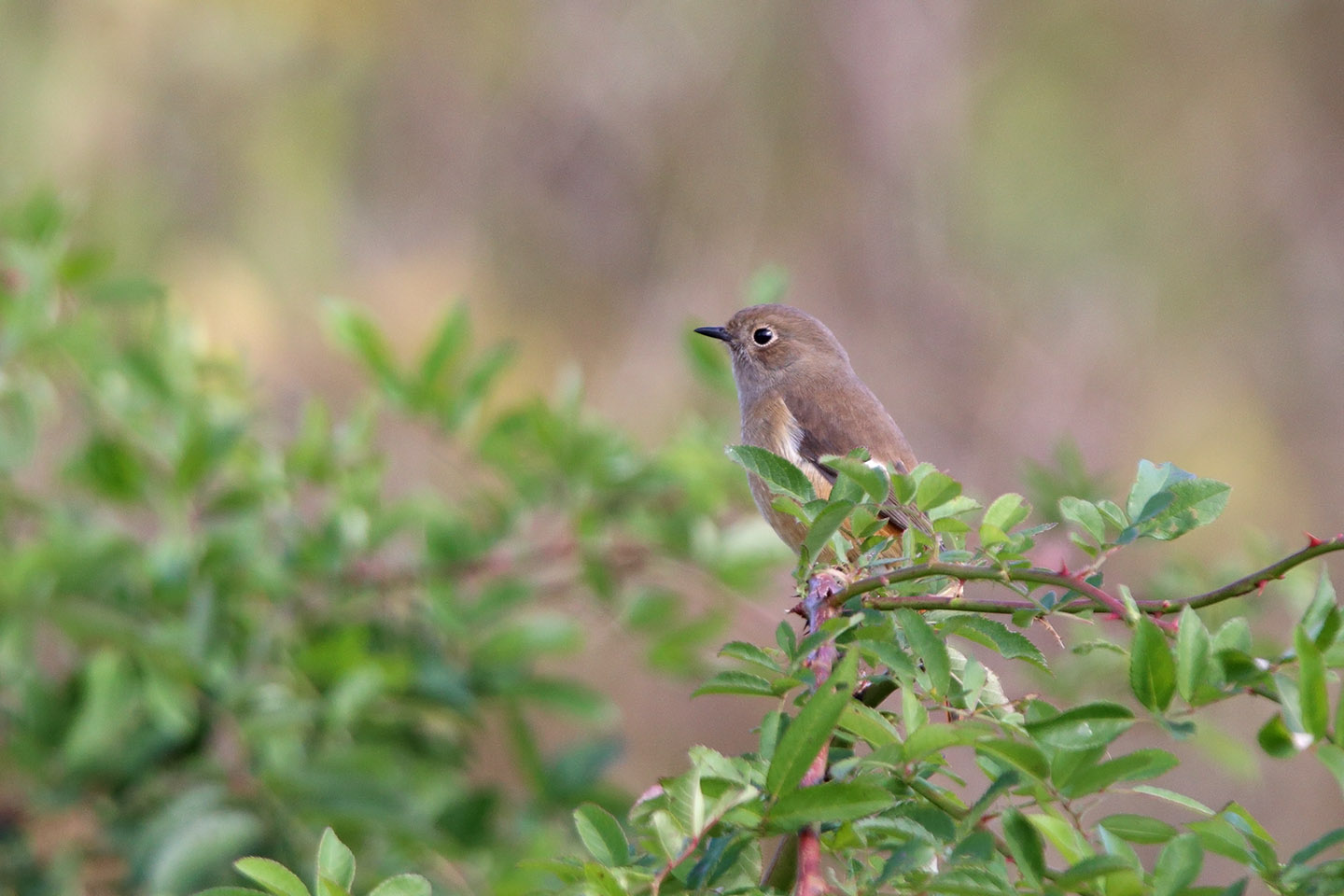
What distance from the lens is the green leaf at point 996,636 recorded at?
1.49 metres

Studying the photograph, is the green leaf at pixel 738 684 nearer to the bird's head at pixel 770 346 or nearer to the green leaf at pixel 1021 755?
the green leaf at pixel 1021 755

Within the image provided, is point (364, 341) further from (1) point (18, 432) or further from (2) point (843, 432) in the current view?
(2) point (843, 432)

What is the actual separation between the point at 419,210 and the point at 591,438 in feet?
17.9

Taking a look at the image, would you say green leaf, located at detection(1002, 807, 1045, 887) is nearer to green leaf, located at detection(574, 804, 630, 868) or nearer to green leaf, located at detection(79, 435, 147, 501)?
green leaf, located at detection(574, 804, 630, 868)

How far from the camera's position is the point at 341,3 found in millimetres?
7766

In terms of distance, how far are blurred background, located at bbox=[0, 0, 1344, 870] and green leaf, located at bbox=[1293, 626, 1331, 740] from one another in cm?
601

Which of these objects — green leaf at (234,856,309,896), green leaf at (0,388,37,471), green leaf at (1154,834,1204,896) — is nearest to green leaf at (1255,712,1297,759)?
green leaf at (1154,834,1204,896)

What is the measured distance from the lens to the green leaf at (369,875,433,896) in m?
1.40

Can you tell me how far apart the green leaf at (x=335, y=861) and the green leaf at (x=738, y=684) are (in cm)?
43

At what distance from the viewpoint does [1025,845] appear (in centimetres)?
129

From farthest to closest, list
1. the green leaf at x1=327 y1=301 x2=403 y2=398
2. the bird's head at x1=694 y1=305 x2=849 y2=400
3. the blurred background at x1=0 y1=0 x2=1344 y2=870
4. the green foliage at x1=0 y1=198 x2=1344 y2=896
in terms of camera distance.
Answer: the blurred background at x1=0 y1=0 x2=1344 y2=870, the bird's head at x1=694 y1=305 x2=849 y2=400, the green leaf at x1=327 y1=301 x2=403 y2=398, the green foliage at x1=0 y1=198 x2=1344 y2=896

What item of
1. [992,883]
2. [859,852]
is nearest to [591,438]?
[859,852]

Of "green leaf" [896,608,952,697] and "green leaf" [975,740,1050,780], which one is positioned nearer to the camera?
"green leaf" [975,740,1050,780]

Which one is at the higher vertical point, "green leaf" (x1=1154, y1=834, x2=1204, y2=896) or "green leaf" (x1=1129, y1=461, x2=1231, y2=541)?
"green leaf" (x1=1129, y1=461, x2=1231, y2=541)
